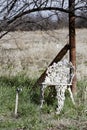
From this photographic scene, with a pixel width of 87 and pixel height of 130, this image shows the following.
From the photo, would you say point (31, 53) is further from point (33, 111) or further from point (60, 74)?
point (33, 111)

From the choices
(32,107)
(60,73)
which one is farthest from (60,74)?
(32,107)

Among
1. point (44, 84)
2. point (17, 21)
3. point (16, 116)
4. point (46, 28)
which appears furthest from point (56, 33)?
point (16, 116)

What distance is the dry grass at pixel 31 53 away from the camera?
8712 millimetres

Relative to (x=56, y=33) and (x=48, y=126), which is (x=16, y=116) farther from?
(x=56, y=33)

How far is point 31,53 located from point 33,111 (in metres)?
7.07

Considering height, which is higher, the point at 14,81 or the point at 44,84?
the point at 44,84

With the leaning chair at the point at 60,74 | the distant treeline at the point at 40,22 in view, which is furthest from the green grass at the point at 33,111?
the distant treeline at the point at 40,22

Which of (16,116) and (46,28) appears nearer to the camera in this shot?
(16,116)

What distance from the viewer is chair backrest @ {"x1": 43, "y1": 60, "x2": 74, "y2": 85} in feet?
23.1

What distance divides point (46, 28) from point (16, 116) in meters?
2.11

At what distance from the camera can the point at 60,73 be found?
7.17m

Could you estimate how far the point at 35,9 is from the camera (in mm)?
7191

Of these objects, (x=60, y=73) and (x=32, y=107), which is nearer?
(x=32, y=107)

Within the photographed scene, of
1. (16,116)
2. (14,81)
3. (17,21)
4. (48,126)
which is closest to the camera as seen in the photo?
(48,126)
